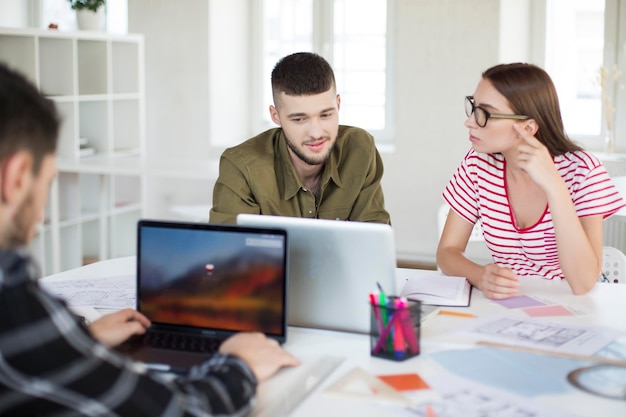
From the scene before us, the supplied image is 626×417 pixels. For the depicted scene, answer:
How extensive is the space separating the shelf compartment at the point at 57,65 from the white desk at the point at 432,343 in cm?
282

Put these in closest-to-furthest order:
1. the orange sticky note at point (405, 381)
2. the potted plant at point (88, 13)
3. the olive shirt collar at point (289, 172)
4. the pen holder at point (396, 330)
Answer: the orange sticky note at point (405, 381) < the pen holder at point (396, 330) < the olive shirt collar at point (289, 172) < the potted plant at point (88, 13)

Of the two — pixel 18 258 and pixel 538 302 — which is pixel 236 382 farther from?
pixel 538 302

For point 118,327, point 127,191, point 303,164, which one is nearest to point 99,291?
point 118,327

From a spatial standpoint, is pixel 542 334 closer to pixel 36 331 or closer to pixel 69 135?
pixel 36 331

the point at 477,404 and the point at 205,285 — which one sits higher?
the point at 205,285

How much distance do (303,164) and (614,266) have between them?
0.95 m

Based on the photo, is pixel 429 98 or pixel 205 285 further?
pixel 429 98

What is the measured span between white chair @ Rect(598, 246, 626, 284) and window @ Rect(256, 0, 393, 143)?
323cm

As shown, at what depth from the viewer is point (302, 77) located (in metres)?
2.33

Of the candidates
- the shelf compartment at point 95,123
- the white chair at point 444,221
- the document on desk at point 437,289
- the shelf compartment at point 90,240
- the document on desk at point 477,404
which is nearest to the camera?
the document on desk at point 477,404

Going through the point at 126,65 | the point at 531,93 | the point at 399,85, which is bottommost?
the point at 531,93

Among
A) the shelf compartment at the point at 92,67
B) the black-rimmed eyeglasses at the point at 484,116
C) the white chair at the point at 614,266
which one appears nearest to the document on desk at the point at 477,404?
the black-rimmed eyeglasses at the point at 484,116

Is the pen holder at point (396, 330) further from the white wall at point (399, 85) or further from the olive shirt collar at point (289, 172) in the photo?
the white wall at point (399, 85)

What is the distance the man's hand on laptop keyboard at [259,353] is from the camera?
141cm
